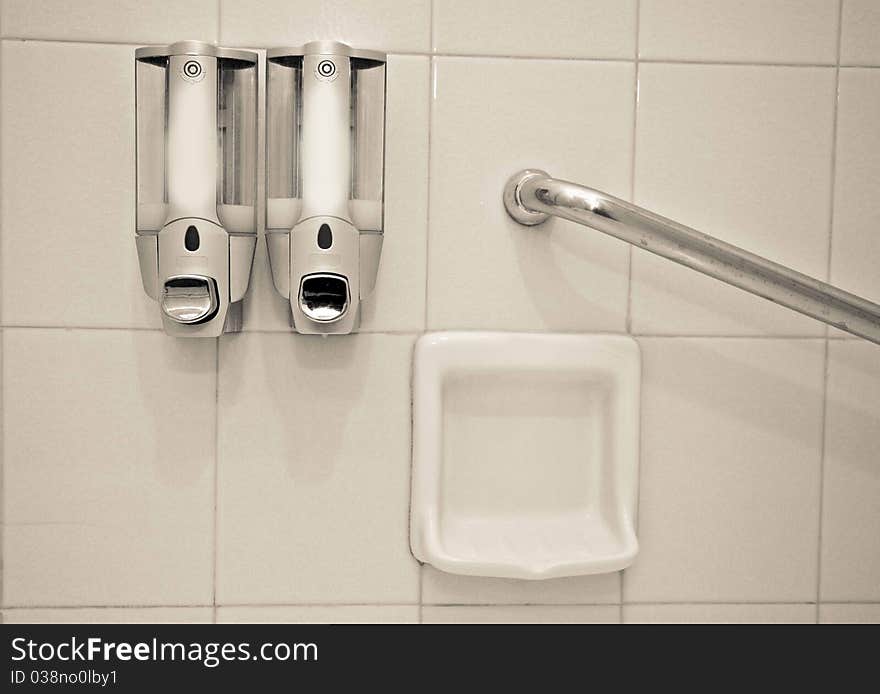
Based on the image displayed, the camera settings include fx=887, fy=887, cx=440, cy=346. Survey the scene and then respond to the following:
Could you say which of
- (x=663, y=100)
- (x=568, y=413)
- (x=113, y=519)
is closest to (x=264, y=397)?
(x=113, y=519)

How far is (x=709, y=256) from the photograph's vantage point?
0.80 metres

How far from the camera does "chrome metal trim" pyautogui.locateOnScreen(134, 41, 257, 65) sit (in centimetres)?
79

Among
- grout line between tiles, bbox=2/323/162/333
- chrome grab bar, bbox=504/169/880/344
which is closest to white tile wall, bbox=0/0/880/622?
grout line between tiles, bbox=2/323/162/333

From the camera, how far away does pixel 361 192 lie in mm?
833

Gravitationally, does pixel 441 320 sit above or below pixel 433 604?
above

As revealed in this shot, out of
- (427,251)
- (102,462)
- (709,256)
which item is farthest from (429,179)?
(102,462)

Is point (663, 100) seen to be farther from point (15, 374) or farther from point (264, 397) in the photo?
point (15, 374)

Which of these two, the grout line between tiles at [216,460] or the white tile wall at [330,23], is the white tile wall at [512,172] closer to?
the white tile wall at [330,23]

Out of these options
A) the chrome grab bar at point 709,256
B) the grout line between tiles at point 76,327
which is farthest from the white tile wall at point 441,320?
the chrome grab bar at point 709,256

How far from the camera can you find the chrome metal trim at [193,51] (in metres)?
0.79

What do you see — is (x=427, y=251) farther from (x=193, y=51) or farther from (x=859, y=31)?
(x=859, y=31)

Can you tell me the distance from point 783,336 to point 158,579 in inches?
27.1

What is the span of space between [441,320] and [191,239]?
0.26 m
